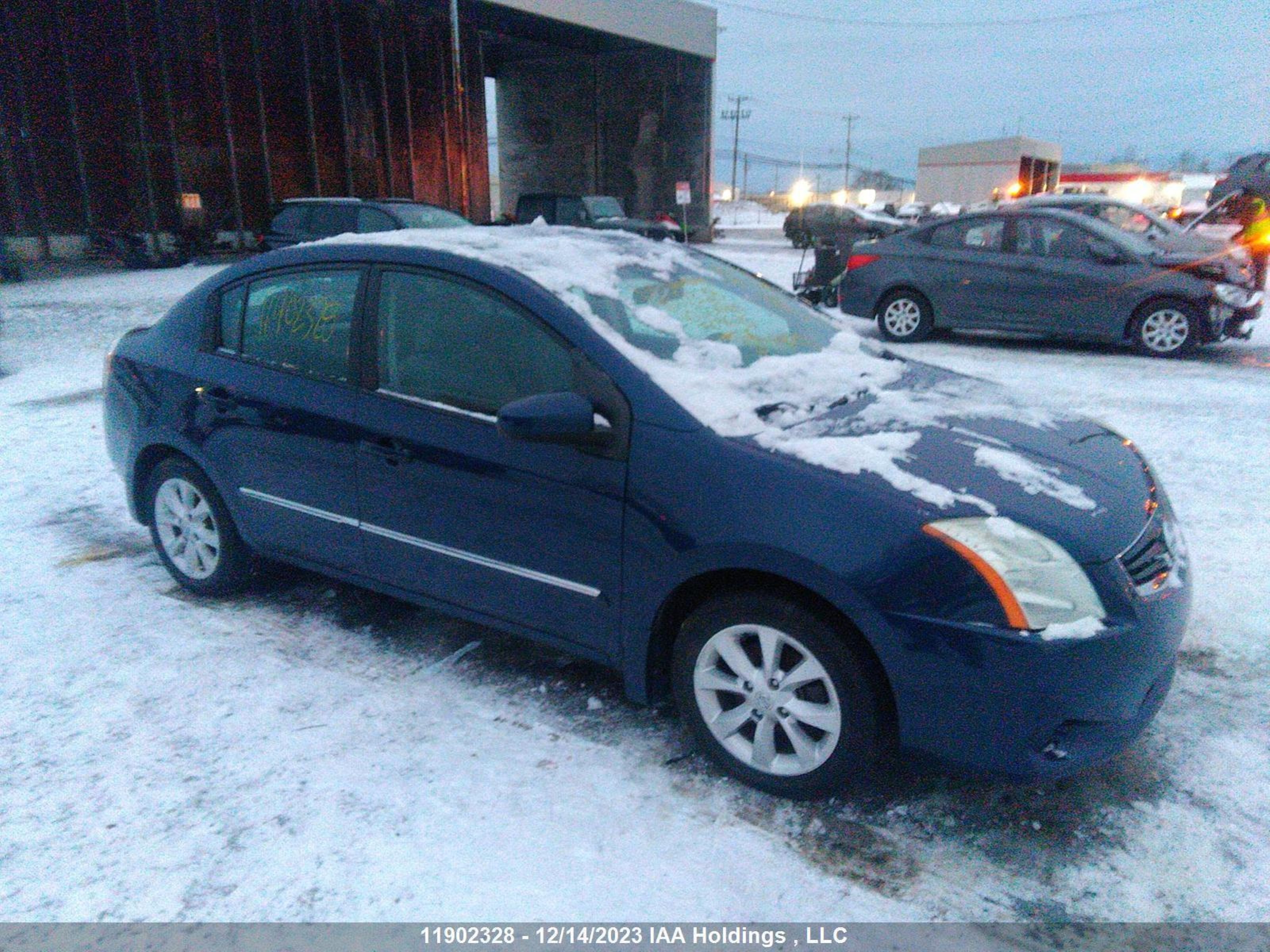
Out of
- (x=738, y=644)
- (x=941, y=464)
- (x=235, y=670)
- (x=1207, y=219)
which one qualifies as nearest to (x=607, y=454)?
(x=738, y=644)

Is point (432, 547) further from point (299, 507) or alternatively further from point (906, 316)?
point (906, 316)

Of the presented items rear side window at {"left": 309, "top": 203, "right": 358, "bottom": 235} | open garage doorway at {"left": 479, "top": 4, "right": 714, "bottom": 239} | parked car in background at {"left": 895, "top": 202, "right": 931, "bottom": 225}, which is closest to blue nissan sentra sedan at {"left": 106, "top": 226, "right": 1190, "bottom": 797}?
rear side window at {"left": 309, "top": 203, "right": 358, "bottom": 235}

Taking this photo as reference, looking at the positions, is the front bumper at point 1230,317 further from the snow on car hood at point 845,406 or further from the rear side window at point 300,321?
the rear side window at point 300,321

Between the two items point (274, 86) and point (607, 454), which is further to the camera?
point (274, 86)

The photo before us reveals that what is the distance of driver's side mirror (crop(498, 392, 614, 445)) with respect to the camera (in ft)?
9.25

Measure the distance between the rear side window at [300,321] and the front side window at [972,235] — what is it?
27.6ft

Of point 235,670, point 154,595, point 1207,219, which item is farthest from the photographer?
point 1207,219

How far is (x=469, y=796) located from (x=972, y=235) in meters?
9.31

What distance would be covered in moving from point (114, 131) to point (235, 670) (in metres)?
21.8

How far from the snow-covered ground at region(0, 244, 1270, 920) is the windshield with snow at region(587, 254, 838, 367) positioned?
132cm

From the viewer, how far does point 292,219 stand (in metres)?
14.5

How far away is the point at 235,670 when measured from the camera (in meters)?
3.62

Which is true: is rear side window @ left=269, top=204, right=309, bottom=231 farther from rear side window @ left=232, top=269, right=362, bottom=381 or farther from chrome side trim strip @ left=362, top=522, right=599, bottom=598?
chrome side trim strip @ left=362, top=522, right=599, bottom=598

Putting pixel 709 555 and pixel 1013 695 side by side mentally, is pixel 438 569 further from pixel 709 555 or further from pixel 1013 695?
pixel 1013 695
